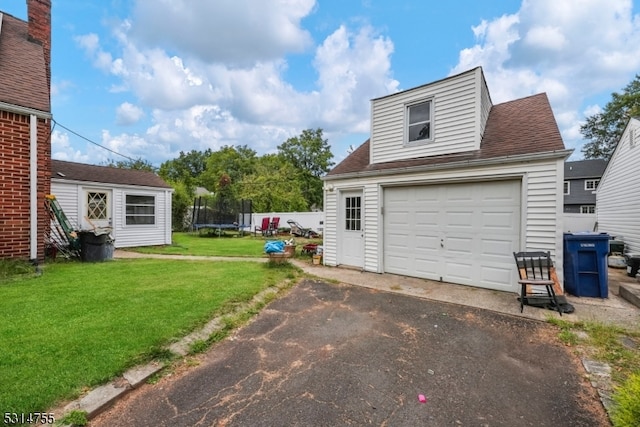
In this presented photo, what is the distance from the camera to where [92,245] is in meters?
7.82

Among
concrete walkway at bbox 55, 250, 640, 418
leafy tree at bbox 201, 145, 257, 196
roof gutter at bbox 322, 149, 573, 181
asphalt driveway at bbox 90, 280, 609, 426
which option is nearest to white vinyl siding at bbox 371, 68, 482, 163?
roof gutter at bbox 322, 149, 573, 181

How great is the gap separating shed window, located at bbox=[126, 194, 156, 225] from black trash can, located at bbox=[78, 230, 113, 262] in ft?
11.6

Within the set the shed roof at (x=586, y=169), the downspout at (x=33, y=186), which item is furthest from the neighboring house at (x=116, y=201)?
the shed roof at (x=586, y=169)

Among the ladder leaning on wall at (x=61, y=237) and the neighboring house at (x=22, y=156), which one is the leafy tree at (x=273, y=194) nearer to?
the ladder leaning on wall at (x=61, y=237)

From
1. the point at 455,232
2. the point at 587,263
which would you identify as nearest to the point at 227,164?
the point at 455,232

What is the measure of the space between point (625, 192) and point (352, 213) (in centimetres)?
1014

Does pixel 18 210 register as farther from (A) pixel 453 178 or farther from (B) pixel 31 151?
(A) pixel 453 178

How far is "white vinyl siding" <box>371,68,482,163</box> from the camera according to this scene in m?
6.30

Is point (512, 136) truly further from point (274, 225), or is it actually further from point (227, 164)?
point (227, 164)

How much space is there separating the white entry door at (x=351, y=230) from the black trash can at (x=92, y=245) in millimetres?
6513

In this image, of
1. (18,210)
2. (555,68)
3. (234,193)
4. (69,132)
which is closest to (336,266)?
(18,210)

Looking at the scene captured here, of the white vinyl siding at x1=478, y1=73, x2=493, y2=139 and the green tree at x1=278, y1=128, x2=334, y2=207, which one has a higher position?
the green tree at x1=278, y1=128, x2=334, y2=207

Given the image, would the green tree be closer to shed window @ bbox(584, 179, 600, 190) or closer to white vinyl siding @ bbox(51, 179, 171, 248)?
white vinyl siding @ bbox(51, 179, 171, 248)

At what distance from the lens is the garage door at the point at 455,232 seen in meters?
5.54
